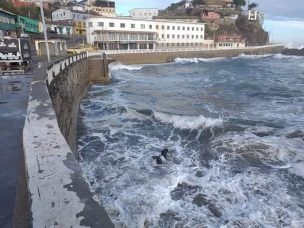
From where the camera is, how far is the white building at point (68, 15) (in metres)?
83.1

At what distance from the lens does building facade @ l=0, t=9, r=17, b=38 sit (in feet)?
142

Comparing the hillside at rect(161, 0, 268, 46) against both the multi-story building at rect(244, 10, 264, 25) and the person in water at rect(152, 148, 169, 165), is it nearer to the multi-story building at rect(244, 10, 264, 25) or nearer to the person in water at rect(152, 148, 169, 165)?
the multi-story building at rect(244, 10, 264, 25)

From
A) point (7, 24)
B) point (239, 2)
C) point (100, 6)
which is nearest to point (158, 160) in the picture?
point (7, 24)

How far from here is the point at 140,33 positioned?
68.8 metres

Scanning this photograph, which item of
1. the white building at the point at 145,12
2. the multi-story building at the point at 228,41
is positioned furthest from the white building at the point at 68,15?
the multi-story building at the point at 228,41

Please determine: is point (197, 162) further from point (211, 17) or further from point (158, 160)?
point (211, 17)

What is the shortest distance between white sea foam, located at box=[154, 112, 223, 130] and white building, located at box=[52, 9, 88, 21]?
239ft

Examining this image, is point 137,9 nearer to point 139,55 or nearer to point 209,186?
point 139,55

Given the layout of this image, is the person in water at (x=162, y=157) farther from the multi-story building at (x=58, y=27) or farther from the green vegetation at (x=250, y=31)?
the green vegetation at (x=250, y=31)

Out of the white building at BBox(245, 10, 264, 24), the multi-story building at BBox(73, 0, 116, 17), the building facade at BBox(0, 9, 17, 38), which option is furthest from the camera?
the white building at BBox(245, 10, 264, 24)

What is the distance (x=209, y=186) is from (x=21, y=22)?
55415 millimetres

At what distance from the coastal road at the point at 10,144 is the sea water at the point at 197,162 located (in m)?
3.12

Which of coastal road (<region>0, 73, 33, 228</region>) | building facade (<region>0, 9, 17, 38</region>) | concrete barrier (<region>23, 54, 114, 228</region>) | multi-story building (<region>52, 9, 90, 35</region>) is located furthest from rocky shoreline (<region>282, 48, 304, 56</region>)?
concrete barrier (<region>23, 54, 114, 228</region>)

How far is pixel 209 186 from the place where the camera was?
9.70 m
